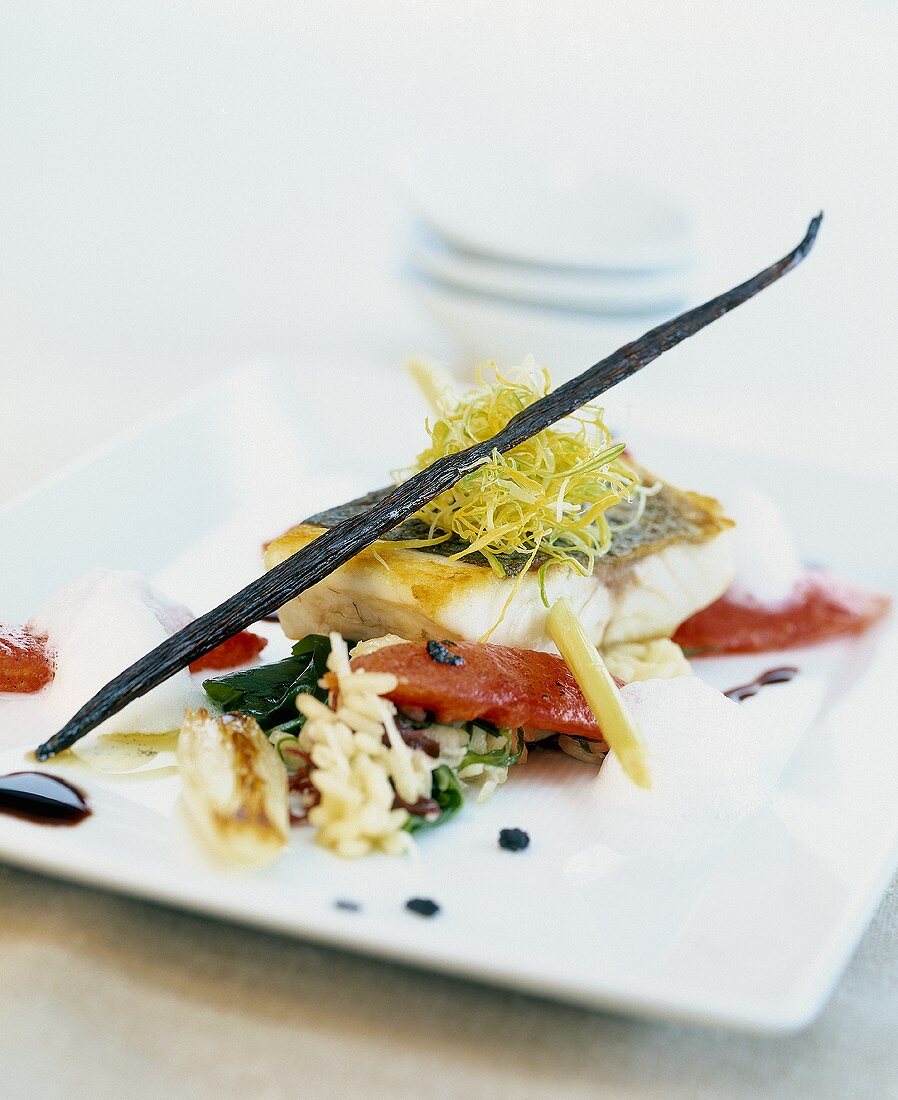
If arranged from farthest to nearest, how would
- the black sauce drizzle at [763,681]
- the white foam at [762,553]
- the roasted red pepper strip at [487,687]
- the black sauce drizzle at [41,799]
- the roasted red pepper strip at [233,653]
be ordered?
the white foam at [762,553] < the black sauce drizzle at [763,681] < the roasted red pepper strip at [233,653] < the roasted red pepper strip at [487,687] < the black sauce drizzle at [41,799]

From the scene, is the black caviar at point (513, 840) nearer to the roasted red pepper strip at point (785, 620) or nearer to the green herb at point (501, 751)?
the green herb at point (501, 751)

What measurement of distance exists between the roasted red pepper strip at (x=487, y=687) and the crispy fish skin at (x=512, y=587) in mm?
156

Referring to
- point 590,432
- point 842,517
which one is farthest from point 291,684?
point 842,517

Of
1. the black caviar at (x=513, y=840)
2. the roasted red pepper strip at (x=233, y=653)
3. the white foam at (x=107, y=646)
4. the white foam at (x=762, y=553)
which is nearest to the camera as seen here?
the black caviar at (x=513, y=840)

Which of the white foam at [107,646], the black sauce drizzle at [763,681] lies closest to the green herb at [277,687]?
the white foam at [107,646]

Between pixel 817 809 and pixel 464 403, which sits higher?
pixel 464 403

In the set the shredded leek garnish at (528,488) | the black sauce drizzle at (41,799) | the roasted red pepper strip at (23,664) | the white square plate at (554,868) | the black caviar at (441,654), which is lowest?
the white square plate at (554,868)

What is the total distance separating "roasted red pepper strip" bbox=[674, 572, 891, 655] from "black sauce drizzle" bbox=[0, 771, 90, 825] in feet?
5.64

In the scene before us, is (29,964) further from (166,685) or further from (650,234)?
(650,234)

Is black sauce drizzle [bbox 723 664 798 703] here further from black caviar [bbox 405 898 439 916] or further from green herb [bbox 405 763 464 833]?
black caviar [bbox 405 898 439 916]

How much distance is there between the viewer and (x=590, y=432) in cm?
330

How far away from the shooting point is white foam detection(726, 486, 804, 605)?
11.9 ft

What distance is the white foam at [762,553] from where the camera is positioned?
11.9 feet

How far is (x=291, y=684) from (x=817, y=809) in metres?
1.13
